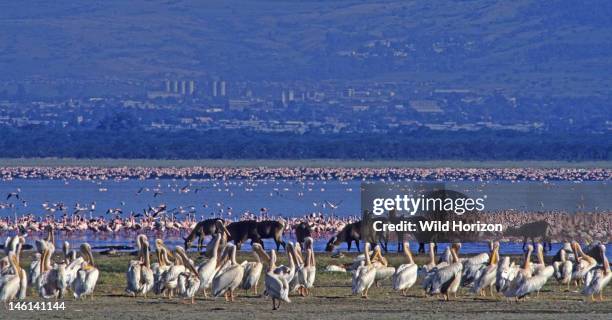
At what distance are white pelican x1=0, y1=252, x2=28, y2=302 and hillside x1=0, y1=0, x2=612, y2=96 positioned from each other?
150175mm

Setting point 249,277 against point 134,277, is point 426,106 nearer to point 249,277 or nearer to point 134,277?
point 249,277

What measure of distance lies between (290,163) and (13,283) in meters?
67.8

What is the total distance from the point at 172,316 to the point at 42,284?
6.55 ft

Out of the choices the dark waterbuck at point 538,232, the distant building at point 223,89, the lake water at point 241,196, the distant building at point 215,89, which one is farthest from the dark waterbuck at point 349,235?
the distant building at point 223,89

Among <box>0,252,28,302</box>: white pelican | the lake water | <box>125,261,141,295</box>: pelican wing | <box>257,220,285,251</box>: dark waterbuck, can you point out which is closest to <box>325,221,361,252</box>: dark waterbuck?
<box>257,220,285,251</box>: dark waterbuck

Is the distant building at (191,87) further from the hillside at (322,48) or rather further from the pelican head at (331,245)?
the pelican head at (331,245)

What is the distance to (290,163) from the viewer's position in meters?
86.9

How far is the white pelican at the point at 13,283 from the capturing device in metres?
19.2

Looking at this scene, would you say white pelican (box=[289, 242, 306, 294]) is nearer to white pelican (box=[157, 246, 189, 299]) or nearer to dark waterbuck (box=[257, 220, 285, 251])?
white pelican (box=[157, 246, 189, 299])

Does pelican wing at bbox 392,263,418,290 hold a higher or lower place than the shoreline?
higher

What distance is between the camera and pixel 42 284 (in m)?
19.9

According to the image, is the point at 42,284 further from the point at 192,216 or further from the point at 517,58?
the point at 517,58

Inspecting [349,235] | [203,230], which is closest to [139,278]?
[349,235]

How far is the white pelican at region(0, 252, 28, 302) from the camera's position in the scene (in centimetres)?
1916
